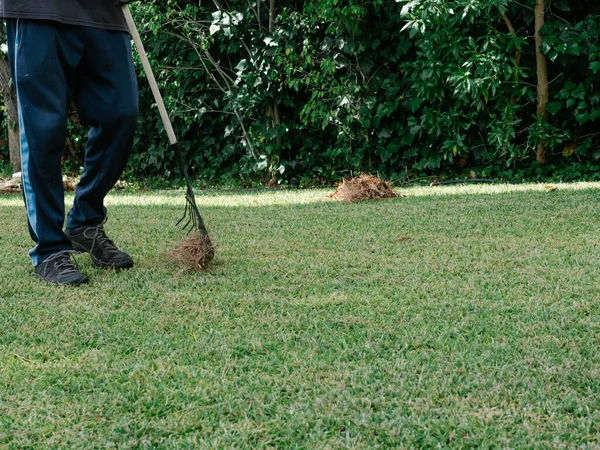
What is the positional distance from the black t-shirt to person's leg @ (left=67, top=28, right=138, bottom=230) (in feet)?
0.13

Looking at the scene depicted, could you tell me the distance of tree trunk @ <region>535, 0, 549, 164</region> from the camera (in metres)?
5.70

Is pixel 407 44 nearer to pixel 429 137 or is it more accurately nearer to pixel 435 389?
pixel 429 137

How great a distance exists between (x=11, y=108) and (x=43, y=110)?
5.80 metres

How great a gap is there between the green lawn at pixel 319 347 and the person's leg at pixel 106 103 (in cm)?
45

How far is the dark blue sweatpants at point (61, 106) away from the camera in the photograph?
2.64 meters

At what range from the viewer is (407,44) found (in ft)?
20.3

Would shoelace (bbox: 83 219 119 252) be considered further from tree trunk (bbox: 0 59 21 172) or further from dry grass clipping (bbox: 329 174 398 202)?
tree trunk (bbox: 0 59 21 172)

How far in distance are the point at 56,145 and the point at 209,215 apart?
188cm

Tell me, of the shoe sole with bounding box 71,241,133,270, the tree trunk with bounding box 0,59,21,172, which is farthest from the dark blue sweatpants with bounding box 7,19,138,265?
the tree trunk with bounding box 0,59,21,172

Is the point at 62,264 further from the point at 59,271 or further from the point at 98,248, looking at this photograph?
the point at 98,248

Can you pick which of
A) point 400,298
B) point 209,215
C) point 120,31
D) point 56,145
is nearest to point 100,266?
point 56,145

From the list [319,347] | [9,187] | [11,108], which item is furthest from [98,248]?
[11,108]

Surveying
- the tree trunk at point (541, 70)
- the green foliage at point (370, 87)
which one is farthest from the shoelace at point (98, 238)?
the tree trunk at point (541, 70)

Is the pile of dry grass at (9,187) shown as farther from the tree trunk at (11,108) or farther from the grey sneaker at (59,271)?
the grey sneaker at (59,271)
